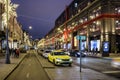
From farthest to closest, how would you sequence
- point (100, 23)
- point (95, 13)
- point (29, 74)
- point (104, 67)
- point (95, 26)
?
point (95, 26), point (95, 13), point (100, 23), point (104, 67), point (29, 74)

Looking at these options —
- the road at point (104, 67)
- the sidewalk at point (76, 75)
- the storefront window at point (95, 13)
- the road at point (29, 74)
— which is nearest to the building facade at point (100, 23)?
the storefront window at point (95, 13)

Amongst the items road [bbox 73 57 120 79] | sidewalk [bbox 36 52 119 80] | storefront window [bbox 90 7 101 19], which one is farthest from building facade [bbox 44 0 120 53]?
sidewalk [bbox 36 52 119 80]

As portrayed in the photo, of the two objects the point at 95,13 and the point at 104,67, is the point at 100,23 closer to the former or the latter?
the point at 95,13

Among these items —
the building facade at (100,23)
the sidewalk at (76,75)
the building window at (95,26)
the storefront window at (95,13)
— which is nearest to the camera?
the sidewalk at (76,75)

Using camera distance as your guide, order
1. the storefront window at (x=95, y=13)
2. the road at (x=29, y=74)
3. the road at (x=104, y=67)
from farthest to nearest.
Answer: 1. the storefront window at (x=95, y=13)
2. the road at (x=104, y=67)
3. the road at (x=29, y=74)

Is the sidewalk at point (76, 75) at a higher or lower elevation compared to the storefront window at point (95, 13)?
lower

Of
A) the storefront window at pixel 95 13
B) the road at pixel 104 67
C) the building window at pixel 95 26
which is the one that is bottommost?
the road at pixel 104 67

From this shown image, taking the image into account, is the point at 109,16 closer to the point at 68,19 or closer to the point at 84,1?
the point at 84,1

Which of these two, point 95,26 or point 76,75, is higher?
point 95,26

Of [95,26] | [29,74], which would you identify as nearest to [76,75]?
[29,74]

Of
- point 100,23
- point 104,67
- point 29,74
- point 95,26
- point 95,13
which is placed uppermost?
point 95,13

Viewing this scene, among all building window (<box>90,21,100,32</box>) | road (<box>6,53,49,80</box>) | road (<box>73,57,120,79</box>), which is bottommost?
road (<box>6,53,49,80</box>)

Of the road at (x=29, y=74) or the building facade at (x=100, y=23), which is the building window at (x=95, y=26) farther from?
the road at (x=29, y=74)

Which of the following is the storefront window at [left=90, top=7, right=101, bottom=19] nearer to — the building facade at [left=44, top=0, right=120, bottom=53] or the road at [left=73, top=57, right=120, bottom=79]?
the building facade at [left=44, top=0, right=120, bottom=53]
